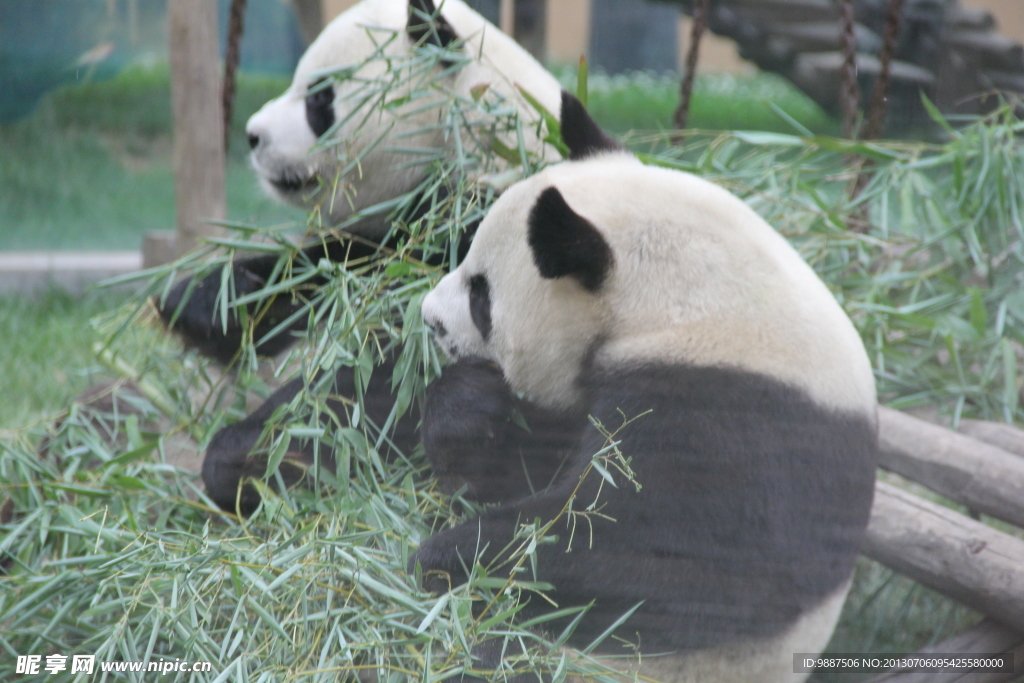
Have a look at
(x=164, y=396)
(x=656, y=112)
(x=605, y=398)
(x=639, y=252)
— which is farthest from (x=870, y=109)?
(x=164, y=396)

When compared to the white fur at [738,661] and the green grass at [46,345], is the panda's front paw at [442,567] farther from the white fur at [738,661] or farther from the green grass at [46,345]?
the green grass at [46,345]

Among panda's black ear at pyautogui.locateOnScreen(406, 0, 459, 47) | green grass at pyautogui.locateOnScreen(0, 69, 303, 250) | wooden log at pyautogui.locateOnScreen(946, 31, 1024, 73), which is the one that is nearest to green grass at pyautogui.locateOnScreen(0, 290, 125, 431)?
green grass at pyautogui.locateOnScreen(0, 69, 303, 250)

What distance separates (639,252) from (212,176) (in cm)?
164

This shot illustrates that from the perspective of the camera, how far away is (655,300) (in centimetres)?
114

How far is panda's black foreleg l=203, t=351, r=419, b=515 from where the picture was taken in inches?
55.2

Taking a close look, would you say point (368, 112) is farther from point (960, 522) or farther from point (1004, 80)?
point (960, 522)

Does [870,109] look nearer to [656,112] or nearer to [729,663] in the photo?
[656,112]

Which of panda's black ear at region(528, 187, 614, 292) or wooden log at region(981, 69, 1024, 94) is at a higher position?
wooden log at region(981, 69, 1024, 94)

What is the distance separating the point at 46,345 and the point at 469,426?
1.89 meters

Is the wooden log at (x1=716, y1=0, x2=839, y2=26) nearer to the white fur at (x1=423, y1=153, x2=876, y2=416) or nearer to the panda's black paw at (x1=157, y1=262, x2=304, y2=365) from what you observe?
the white fur at (x1=423, y1=153, x2=876, y2=416)

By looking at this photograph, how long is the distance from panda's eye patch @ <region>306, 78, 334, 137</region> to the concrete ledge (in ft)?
2.96

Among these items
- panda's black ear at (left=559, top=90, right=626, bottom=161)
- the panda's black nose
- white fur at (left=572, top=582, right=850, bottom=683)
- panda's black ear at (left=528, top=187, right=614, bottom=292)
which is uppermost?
panda's black ear at (left=559, top=90, right=626, bottom=161)

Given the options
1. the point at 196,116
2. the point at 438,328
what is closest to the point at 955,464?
the point at 438,328

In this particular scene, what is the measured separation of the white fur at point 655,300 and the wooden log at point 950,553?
486 mm
